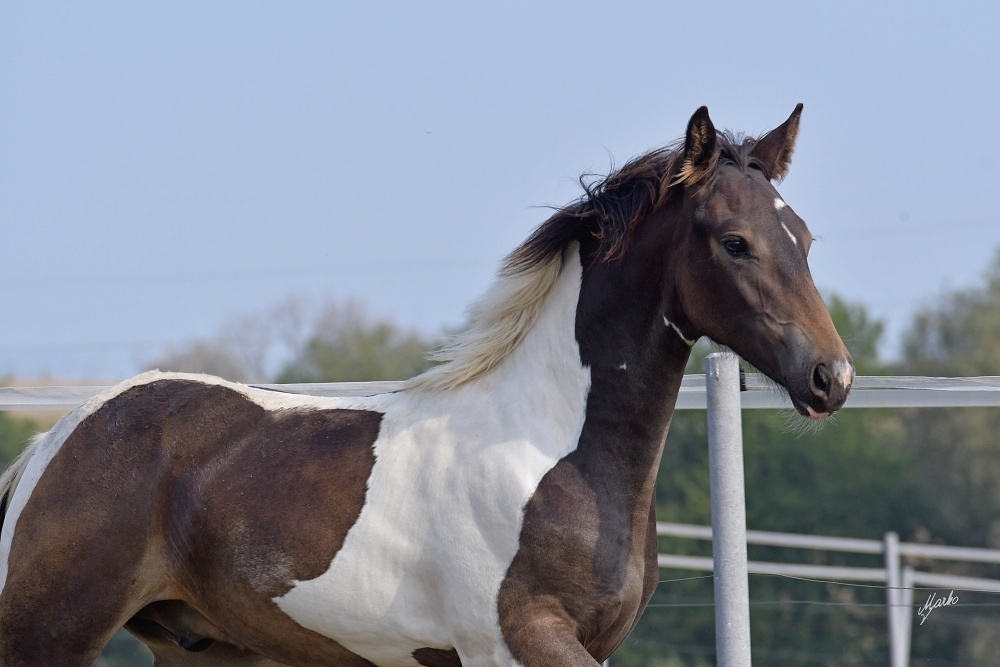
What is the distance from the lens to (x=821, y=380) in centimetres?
270

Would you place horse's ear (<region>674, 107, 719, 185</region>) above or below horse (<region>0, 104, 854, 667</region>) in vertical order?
above

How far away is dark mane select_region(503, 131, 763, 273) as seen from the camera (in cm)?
306

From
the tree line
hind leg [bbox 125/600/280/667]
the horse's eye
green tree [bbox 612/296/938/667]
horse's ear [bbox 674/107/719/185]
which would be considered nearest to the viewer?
the horse's eye

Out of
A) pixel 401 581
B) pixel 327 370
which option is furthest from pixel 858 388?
pixel 327 370

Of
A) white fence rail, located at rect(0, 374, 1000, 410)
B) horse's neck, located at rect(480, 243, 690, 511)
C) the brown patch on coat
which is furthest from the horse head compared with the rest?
the brown patch on coat

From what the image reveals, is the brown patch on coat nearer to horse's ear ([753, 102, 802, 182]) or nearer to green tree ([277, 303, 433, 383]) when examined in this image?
horse's ear ([753, 102, 802, 182])

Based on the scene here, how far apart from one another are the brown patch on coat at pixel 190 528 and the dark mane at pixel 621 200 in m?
0.75

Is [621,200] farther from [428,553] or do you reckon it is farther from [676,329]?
[428,553]

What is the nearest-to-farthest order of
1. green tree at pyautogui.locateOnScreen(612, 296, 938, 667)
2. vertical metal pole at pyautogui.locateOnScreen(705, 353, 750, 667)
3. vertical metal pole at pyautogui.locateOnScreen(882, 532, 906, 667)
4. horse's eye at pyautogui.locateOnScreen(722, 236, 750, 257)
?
horse's eye at pyautogui.locateOnScreen(722, 236, 750, 257) < vertical metal pole at pyautogui.locateOnScreen(705, 353, 750, 667) < vertical metal pole at pyautogui.locateOnScreen(882, 532, 906, 667) < green tree at pyautogui.locateOnScreen(612, 296, 938, 667)

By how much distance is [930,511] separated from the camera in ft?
90.9

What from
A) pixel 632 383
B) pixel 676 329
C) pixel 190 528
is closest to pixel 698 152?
pixel 676 329


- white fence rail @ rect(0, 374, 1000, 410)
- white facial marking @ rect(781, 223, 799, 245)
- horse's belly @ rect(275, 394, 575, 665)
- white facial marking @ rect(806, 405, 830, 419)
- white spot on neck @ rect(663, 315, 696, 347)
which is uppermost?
white facial marking @ rect(781, 223, 799, 245)

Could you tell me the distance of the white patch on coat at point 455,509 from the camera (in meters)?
2.94

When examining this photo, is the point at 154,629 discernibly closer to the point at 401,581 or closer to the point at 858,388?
the point at 401,581
